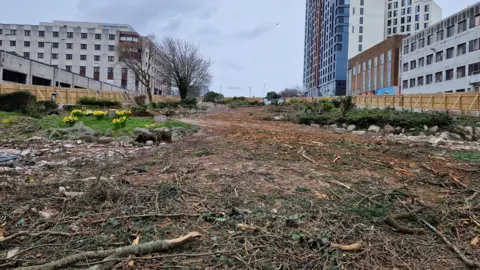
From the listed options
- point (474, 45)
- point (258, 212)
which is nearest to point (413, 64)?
point (474, 45)

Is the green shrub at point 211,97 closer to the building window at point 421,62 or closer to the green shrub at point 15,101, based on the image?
the building window at point 421,62

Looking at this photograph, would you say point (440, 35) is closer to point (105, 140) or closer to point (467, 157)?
point (467, 157)

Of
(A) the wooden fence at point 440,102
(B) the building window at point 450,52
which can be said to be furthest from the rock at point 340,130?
(B) the building window at point 450,52

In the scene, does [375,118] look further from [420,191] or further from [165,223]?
[165,223]

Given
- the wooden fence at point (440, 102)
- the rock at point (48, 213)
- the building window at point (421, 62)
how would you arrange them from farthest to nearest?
1. the building window at point (421, 62)
2. the wooden fence at point (440, 102)
3. the rock at point (48, 213)

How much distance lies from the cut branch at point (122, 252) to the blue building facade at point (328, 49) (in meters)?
89.4

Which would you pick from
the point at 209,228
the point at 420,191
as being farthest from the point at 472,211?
the point at 209,228

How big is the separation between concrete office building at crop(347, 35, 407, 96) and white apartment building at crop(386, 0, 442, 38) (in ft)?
75.8

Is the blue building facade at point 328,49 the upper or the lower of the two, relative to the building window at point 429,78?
upper

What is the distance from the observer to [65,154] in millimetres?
9141

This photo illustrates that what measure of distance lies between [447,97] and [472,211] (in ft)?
78.3

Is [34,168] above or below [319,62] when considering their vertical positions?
below

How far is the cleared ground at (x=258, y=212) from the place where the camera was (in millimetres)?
3168

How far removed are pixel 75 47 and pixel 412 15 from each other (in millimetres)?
84884
